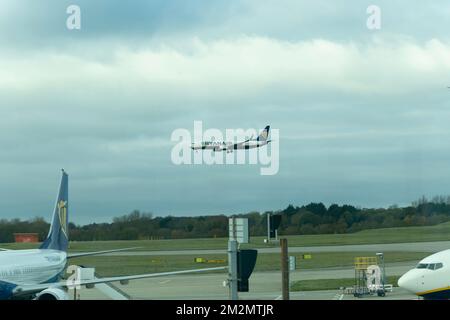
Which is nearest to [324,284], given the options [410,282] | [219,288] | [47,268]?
[219,288]

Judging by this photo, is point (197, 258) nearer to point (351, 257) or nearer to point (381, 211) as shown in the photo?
point (381, 211)

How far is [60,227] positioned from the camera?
128ft

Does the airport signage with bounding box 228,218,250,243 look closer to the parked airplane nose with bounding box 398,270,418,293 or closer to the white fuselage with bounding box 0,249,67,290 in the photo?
the white fuselage with bounding box 0,249,67,290

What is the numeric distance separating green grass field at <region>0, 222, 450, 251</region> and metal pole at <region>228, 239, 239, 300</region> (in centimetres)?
581

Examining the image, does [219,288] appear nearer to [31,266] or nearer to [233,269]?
[31,266]

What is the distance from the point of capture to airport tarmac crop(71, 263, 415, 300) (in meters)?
35.0

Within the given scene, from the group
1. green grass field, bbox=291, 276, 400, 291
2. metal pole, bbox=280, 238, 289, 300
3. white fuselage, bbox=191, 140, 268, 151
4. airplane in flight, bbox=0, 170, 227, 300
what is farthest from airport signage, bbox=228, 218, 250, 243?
green grass field, bbox=291, 276, 400, 291

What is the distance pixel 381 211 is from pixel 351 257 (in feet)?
57.6

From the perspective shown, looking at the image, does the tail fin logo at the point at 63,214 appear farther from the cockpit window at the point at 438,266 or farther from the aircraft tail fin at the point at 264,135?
the aircraft tail fin at the point at 264,135

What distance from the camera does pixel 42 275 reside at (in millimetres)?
33312

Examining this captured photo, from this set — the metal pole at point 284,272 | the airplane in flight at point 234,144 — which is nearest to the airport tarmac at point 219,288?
the metal pole at point 284,272

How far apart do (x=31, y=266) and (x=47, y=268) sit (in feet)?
5.05

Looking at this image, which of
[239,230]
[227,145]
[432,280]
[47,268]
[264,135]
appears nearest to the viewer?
[227,145]

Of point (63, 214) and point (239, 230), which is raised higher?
point (63, 214)
